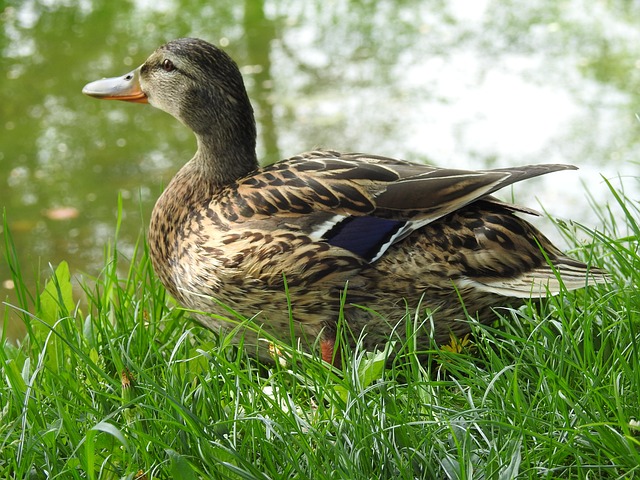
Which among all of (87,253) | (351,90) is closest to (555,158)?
(351,90)

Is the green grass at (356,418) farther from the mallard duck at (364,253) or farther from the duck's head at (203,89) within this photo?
the duck's head at (203,89)

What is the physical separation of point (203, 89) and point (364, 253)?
109 centimetres

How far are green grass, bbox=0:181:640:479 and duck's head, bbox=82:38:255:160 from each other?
44.7 inches

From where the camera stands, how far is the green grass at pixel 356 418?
2.58 meters

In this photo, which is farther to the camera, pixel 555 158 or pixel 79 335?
pixel 555 158

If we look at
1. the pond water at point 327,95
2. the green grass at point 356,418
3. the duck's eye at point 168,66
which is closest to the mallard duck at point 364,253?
the green grass at point 356,418

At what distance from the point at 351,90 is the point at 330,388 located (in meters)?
4.94

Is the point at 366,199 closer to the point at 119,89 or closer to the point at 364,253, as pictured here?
the point at 364,253

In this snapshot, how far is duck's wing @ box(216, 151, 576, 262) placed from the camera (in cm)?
338

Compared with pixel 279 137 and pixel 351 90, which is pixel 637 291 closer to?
pixel 279 137

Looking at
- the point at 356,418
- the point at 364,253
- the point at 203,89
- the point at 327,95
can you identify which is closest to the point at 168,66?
the point at 203,89

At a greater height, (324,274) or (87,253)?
(324,274)

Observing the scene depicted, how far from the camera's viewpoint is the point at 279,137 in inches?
271

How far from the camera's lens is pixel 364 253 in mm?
3359
